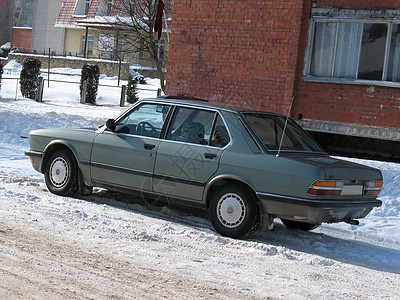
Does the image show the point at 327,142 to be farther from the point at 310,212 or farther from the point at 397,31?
the point at 310,212

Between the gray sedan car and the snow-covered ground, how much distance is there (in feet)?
1.14

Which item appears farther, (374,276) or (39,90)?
(39,90)

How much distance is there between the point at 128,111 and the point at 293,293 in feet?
13.0

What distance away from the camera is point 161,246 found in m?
6.71

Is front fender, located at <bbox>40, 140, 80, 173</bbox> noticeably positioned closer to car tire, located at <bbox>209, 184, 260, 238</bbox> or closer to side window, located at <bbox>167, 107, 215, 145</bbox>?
side window, located at <bbox>167, 107, 215, 145</bbox>

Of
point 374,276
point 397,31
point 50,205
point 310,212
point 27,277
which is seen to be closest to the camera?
point 27,277

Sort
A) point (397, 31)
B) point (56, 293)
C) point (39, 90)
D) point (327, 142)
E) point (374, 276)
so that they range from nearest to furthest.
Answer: point (56, 293) < point (374, 276) < point (397, 31) < point (327, 142) < point (39, 90)

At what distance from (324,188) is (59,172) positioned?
12.5ft

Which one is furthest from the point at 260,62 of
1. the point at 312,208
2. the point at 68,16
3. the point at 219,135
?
the point at 68,16

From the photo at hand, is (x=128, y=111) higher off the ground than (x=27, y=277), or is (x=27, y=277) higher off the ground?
(x=128, y=111)

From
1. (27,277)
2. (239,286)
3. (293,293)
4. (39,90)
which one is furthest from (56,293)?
(39,90)

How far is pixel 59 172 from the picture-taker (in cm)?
895

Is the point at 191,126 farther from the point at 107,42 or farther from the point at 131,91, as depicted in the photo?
the point at 107,42

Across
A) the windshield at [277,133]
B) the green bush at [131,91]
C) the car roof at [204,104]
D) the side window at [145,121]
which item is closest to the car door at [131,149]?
the side window at [145,121]
